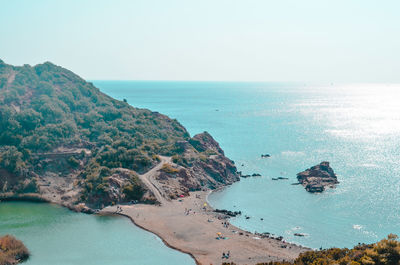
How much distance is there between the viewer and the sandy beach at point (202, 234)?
73812 millimetres

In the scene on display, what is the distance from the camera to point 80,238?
83.2 m

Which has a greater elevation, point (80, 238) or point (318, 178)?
point (318, 178)

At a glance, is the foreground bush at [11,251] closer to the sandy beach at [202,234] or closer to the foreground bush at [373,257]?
the sandy beach at [202,234]

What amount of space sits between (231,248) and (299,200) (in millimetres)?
37212

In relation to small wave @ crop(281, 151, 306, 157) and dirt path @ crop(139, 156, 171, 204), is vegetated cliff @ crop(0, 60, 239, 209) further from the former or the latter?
small wave @ crop(281, 151, 306, 157)

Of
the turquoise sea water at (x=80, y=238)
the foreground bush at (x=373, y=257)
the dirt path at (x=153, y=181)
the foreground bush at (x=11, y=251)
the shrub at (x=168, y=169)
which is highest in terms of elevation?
the foreground bush at (x=373, y=257)

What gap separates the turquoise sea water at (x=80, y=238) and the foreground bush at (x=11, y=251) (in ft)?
5.92

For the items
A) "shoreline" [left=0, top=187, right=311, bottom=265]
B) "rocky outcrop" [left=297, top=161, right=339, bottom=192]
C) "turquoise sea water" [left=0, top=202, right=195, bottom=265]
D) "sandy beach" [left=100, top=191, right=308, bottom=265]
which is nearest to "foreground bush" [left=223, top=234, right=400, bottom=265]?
"shoreline" [left=0, top=187, right=311, bottom=265]

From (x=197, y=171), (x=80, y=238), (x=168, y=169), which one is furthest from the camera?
(x=197, y=171)

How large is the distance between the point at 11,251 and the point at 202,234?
3770 centimetres

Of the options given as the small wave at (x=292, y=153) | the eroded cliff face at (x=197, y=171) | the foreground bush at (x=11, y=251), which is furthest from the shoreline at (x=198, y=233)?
the small wave at (x=292, y=153)

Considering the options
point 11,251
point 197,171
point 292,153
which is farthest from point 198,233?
point 292,153

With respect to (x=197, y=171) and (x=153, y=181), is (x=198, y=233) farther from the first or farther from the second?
(x=197, y=171)

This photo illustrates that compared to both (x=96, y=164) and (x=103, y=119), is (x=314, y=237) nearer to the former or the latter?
(x=96, y=164)
